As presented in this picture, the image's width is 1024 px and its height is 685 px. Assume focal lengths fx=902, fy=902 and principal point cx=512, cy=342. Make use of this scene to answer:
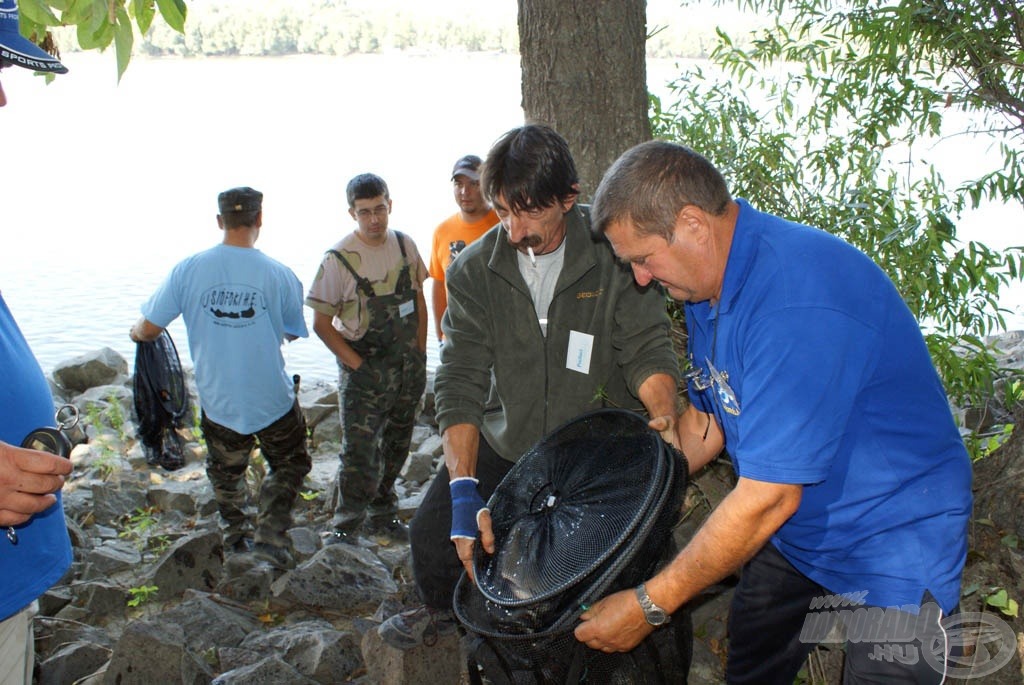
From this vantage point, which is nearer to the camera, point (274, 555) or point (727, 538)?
point (727, 538)

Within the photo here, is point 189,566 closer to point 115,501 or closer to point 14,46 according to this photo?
point 115,501

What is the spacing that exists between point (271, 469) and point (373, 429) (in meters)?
0.61

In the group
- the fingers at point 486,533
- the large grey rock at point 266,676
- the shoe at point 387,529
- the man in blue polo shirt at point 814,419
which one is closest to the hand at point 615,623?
the man in blue polo shirt at point 814,419

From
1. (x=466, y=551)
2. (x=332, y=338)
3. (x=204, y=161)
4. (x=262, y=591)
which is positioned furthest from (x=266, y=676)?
(x=204, y=161)

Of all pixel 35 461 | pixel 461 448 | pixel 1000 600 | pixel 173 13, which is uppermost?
pixel 173 13

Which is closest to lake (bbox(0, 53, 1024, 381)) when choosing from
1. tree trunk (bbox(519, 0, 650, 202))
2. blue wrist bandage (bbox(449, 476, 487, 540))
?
tree trunk (bbox(519, 0, 650, 202))

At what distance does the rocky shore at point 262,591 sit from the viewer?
3398 mm

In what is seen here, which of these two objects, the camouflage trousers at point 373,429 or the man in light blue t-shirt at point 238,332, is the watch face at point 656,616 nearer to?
the man in light blue t-shirt at point 238,332

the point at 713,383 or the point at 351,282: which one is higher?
the point at 713,383

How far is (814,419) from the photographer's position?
6.64 feet

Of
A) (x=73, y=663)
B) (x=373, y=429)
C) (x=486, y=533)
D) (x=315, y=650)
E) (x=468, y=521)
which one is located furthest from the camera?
(x=373, y=429)

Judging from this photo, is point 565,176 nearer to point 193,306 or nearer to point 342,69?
point 193,306

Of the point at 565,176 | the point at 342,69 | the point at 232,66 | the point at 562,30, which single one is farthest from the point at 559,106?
the point at 232,66

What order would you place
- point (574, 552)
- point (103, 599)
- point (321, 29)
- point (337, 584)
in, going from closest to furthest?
point (574, 552) → point (337, 584) → point (103, 599) → point (321, 29)
